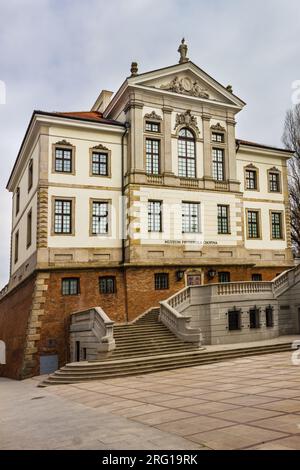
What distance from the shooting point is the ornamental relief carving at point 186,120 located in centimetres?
3362

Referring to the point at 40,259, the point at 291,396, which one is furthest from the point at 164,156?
the point at 291,396

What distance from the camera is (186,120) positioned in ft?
111

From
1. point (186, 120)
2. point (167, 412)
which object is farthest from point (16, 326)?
point (167, 412)

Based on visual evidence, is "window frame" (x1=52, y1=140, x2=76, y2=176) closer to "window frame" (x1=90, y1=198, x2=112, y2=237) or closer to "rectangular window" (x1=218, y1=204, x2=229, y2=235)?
"window frame" (x1=90, y1=198, x2=112, y2=237)

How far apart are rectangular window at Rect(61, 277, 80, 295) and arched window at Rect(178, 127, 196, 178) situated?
1088 cm

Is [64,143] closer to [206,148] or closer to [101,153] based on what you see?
[101,153]

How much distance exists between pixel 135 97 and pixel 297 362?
20.8 meters

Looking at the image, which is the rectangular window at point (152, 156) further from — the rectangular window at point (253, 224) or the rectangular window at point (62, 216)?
the rectangular window at point (253, 224)

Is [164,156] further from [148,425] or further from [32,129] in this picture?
[148,425]

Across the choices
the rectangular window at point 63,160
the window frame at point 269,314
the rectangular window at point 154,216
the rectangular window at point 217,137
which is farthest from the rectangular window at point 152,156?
the window frame at point 269,314

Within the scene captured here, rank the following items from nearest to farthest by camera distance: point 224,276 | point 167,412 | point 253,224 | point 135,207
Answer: point 167,412, point 135,207, point 224,276, point 253,224

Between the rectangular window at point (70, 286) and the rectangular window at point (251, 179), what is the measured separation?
645 inches

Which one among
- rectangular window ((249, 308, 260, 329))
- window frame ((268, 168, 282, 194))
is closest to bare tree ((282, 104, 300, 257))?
window frame ((268, 168, 282, 194))

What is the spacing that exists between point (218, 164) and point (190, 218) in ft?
17.1
